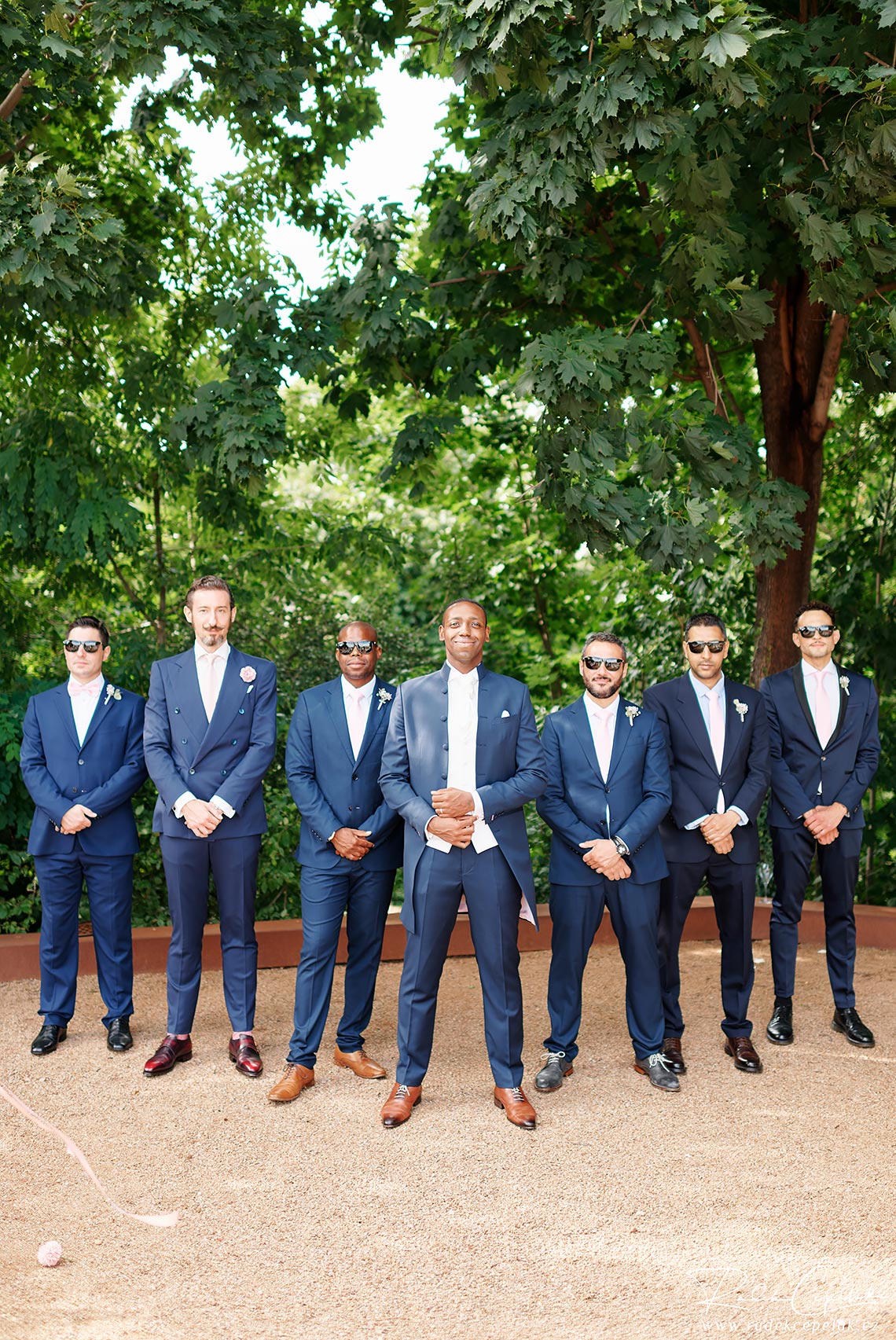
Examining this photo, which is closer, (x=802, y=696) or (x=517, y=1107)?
(x=517, y=1107)

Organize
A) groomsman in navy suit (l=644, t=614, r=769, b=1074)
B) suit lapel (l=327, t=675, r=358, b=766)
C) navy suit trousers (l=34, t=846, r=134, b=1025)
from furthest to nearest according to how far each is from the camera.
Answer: navy suit trousers (l=34, t=846, r=134, b=1025) < groomsman in navy suit (l=644, t=614, r=769, b=1074) < suit lapel (l=327, t=675, r=358, b=766)

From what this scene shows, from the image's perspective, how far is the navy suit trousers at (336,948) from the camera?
489 cm

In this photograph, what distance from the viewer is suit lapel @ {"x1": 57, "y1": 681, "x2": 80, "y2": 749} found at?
215 inches

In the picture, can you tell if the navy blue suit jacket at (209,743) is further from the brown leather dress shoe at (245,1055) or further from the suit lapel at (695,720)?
the suit lapel at (695,720)

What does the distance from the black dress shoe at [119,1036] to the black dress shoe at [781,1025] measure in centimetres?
303

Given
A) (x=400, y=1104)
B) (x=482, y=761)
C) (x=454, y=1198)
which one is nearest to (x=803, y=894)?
(x=482, y=761)

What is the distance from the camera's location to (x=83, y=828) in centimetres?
534

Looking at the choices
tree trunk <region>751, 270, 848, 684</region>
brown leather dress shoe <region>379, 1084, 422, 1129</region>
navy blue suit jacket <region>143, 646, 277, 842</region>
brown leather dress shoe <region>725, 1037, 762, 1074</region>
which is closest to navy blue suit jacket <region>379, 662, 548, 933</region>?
brown leather dress shoe <region>379, 1084, 422, 1129</region>

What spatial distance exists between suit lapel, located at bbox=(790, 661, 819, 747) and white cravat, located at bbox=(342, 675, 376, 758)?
2.06m

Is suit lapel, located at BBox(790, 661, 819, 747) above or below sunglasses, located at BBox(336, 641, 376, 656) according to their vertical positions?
below

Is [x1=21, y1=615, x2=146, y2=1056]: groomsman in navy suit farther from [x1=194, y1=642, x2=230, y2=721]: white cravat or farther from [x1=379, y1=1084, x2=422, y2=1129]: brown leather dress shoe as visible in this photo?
[x1=379, y1=1084, x2=422, y2=1129]: brown leather dress shoe

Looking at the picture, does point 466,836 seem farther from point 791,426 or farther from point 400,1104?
point 791,426

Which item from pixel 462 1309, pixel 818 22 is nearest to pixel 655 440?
pixel 818 22

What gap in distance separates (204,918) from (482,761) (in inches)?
60.6
